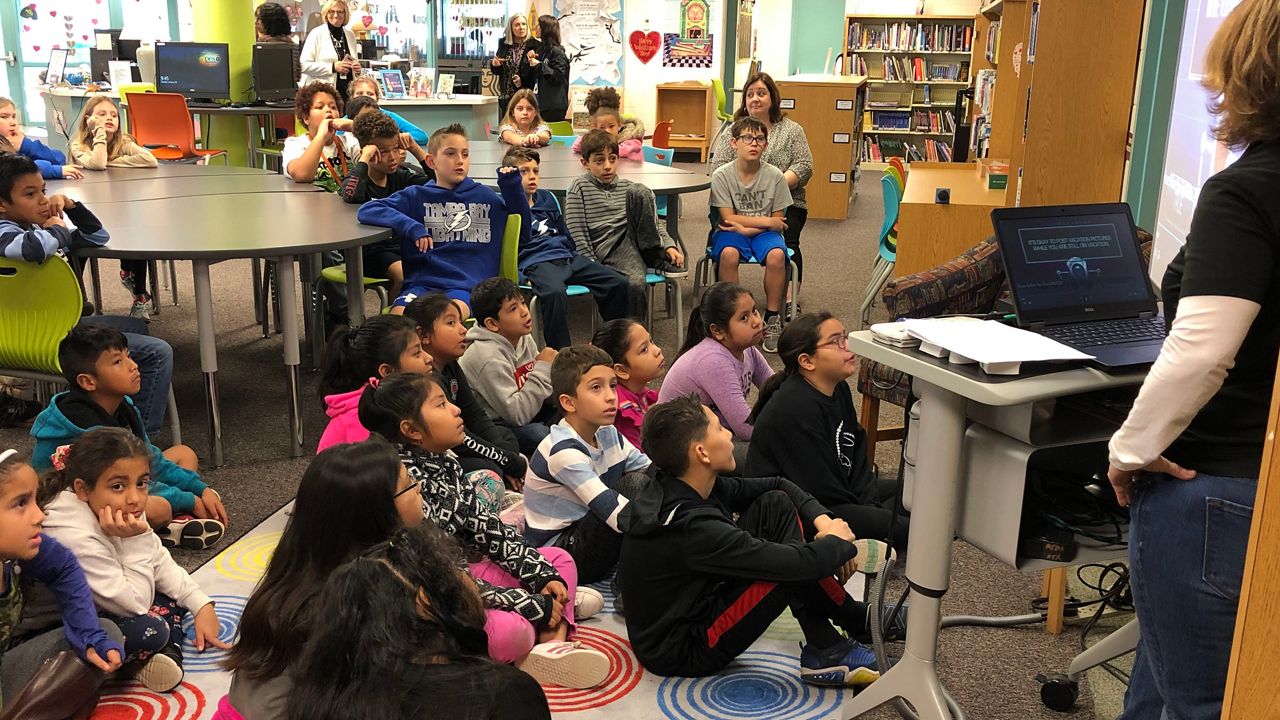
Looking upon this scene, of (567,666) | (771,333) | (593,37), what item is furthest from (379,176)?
(593,37)

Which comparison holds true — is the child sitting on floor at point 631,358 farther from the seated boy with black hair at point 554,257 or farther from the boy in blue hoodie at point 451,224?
the seated boy with black hair at point 554,257

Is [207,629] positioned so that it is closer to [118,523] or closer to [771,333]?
[118,523]

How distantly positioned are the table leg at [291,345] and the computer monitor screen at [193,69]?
18.2 ft

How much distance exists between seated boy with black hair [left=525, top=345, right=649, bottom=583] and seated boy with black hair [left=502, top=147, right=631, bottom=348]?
5.25ft

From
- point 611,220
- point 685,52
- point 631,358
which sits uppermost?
point 685,52

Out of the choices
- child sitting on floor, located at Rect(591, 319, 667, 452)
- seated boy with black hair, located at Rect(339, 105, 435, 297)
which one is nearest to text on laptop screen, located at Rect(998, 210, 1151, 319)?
child sitting on floor, located at Rect(591, 319, 667, 452)

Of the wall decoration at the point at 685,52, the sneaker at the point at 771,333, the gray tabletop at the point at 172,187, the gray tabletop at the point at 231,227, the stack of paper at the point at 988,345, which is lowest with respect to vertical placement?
the sneaker at the point at 771,333

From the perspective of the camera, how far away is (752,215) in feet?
17.8

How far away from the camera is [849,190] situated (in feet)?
28.6

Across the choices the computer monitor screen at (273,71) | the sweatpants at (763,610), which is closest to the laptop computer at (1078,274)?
the sweatpants at (763,610)

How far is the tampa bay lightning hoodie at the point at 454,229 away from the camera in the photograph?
4.12 meters

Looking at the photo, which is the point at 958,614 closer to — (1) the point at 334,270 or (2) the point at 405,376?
(2) the point at 405,376

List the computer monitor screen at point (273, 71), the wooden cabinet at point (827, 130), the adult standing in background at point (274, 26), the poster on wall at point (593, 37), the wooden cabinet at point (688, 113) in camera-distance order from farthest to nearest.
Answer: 1. the poster on wall at point (593, 37)
2. the wooden cabinet at point (688, 113)
3. the adult standing in background at point (274, 26)
4. the wooden cabinet at point (827, 130)
5. the computer monitor screen at point (273, 71)

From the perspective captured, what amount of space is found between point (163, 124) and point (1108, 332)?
285 inches
